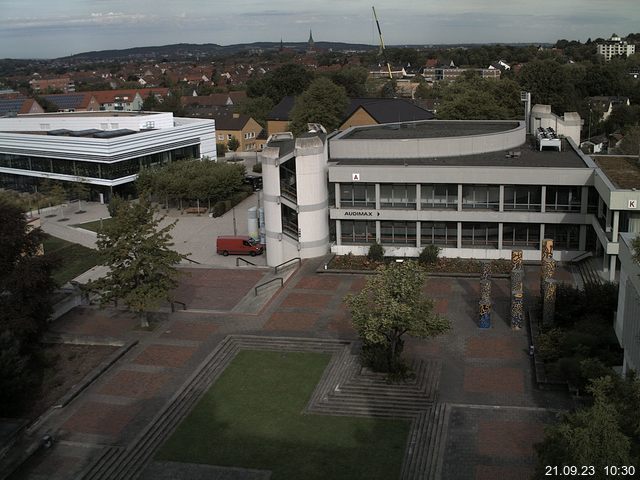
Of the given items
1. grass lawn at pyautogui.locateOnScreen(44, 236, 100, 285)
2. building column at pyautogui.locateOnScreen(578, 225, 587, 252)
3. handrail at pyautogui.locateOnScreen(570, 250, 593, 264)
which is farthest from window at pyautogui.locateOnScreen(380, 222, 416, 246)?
grass lawn at pyautogui.locateOnScreen(44, 236, 100, 285)

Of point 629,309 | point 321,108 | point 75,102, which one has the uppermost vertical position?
point 321,108

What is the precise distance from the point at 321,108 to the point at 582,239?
4691 centimetres

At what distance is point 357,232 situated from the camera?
4091 centimetres

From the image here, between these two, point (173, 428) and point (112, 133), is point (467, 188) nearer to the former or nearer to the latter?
point (173, 428)

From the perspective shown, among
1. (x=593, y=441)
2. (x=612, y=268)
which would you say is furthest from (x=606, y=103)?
(x=593, y=441)

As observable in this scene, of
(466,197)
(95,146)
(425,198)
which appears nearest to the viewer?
(466,197)

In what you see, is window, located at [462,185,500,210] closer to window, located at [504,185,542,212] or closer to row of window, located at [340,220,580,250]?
window, located at [504,185,542,212]

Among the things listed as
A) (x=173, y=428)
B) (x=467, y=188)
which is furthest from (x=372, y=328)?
(x=467, y=188)

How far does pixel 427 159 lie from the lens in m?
42.4

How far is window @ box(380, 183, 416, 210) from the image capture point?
3956 centimetres

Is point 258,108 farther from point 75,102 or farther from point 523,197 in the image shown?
point 523,197

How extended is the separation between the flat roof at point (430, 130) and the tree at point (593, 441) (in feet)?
106

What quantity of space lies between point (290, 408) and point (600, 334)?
11.5m

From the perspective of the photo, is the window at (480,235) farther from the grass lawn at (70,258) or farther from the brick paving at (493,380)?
the grass lawn at (70,258)
